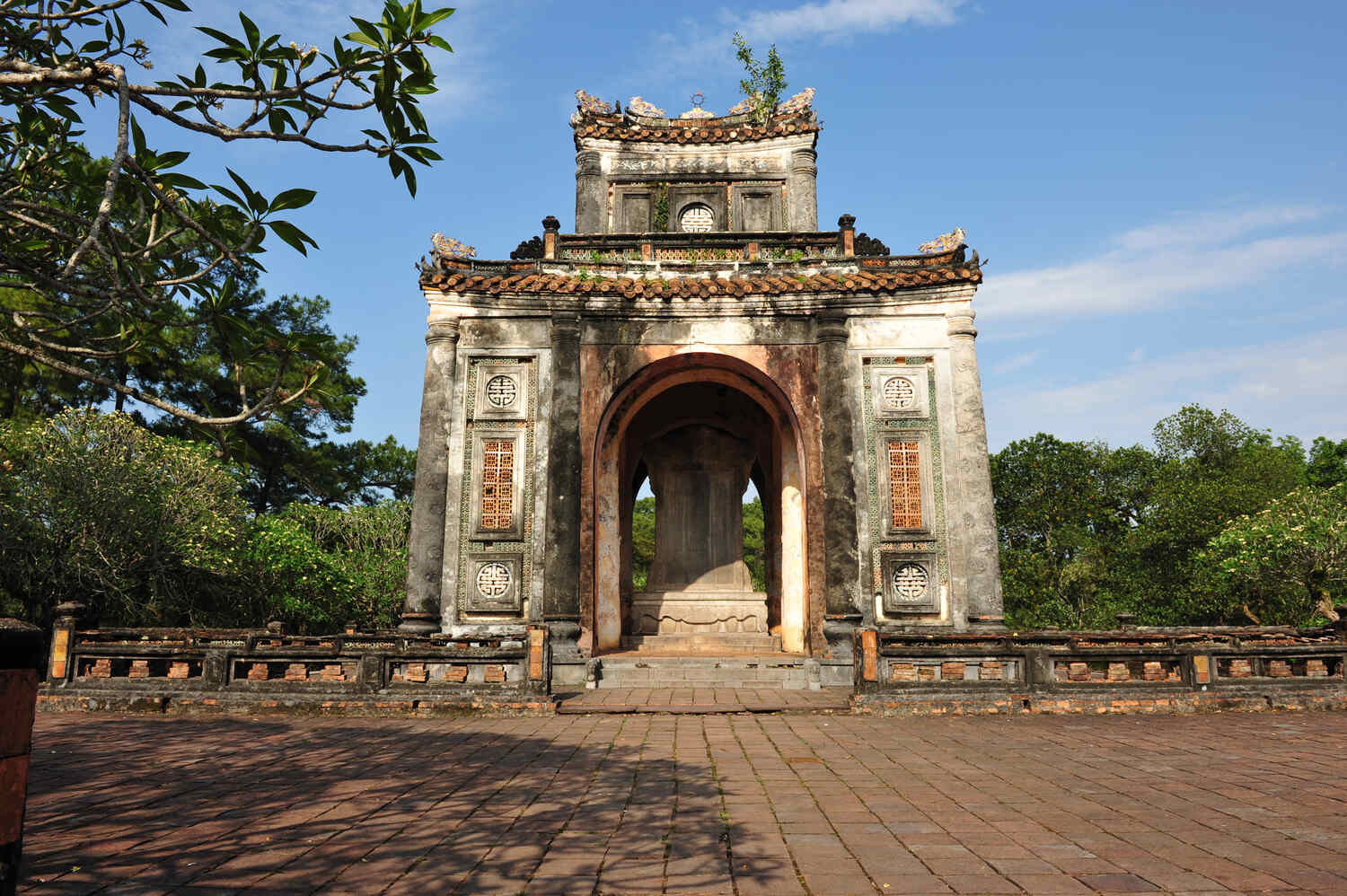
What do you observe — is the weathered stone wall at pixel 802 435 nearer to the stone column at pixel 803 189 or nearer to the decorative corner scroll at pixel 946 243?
the decorative corner scroll at pixel 946 243

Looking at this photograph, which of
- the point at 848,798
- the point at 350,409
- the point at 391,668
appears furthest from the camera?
the point at 350,409

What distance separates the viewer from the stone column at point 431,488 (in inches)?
580

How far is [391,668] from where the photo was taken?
11219mm

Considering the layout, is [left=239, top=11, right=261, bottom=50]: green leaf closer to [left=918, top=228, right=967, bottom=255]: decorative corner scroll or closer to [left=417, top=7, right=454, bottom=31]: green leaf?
[left=417, top=7, right=454, bottom=31]: green leaf

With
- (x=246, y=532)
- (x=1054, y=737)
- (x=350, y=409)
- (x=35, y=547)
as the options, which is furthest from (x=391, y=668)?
(x=350, y=409)

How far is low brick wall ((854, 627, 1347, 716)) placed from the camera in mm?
10828

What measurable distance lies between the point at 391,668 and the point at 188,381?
70.8 feet

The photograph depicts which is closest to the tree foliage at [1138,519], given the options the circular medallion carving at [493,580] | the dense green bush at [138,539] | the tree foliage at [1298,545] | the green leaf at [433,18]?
the tree foliage at [1298,545]

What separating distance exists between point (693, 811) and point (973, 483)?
1093 cm

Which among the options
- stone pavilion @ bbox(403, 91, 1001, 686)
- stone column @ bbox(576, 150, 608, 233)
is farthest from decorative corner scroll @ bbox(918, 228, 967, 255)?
stone column @ bbox(576, 150, 608, 233)

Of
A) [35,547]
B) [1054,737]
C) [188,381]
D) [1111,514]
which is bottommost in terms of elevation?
[1054,737]

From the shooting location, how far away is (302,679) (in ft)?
36.9

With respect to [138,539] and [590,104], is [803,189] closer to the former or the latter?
[590,104]

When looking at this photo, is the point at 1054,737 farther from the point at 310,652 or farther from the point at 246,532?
the point at 246,532
